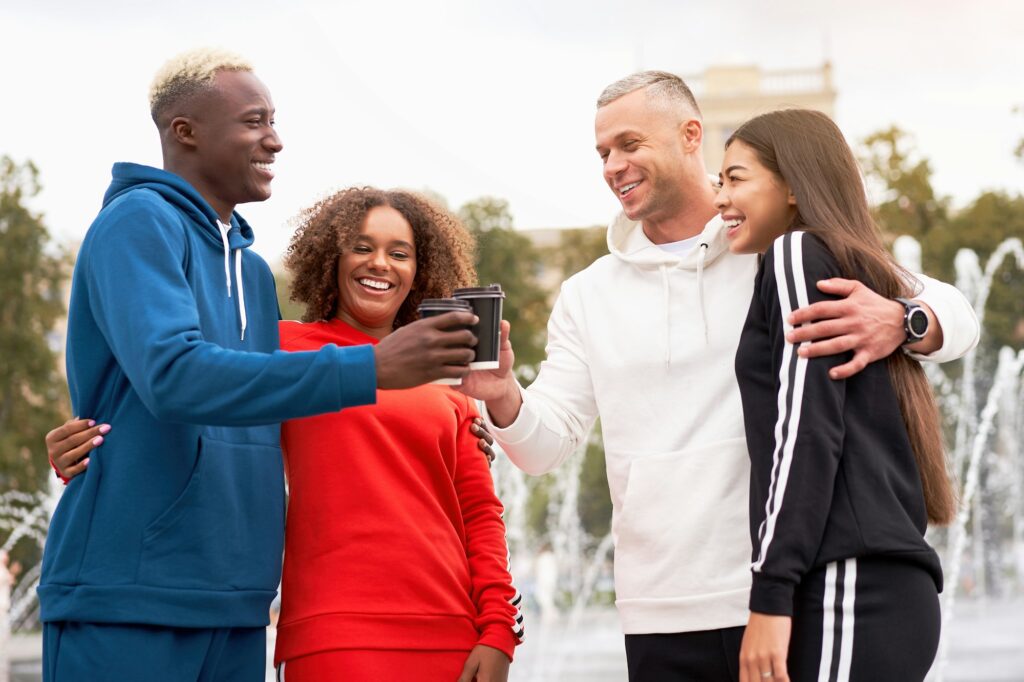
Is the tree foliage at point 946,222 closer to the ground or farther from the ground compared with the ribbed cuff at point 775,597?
farther from the ground

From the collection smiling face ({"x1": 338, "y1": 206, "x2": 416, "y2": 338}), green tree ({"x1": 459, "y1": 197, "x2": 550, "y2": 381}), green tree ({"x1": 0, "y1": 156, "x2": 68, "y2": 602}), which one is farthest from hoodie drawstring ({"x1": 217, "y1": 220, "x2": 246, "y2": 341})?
green tree ({"x1": 459, "y1": 197, "x2": 550, "y2": 381})

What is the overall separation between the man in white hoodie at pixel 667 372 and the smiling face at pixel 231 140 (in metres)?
0.74

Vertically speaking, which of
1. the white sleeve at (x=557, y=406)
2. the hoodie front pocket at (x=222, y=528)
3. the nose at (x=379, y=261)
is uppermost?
the nose at (x=379, y=261)

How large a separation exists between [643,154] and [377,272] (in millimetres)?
844

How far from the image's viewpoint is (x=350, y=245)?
11.0 feet

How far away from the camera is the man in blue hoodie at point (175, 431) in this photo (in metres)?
2.49

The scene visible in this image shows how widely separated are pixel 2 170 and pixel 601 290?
90.8 feet

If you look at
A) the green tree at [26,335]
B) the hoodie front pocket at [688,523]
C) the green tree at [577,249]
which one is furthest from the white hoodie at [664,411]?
the green tree at [577,249]

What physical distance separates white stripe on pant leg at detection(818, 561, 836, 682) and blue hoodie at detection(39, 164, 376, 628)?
0.98m

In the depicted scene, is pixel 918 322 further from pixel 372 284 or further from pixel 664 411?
pixel 372 284

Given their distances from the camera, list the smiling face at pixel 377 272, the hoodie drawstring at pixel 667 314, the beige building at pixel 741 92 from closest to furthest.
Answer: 1. the hoodie drawstring at pixel 667 314
2. the smiling face at pixel 377 272
3. the beige building at pixel 741 92

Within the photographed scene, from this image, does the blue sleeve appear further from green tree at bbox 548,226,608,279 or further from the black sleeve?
green tree at bbox 548,226,608,279

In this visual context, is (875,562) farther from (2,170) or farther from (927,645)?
(2,170)

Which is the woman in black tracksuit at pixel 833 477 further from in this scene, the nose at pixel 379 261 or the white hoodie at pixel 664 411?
the nose at pixel 379 261
